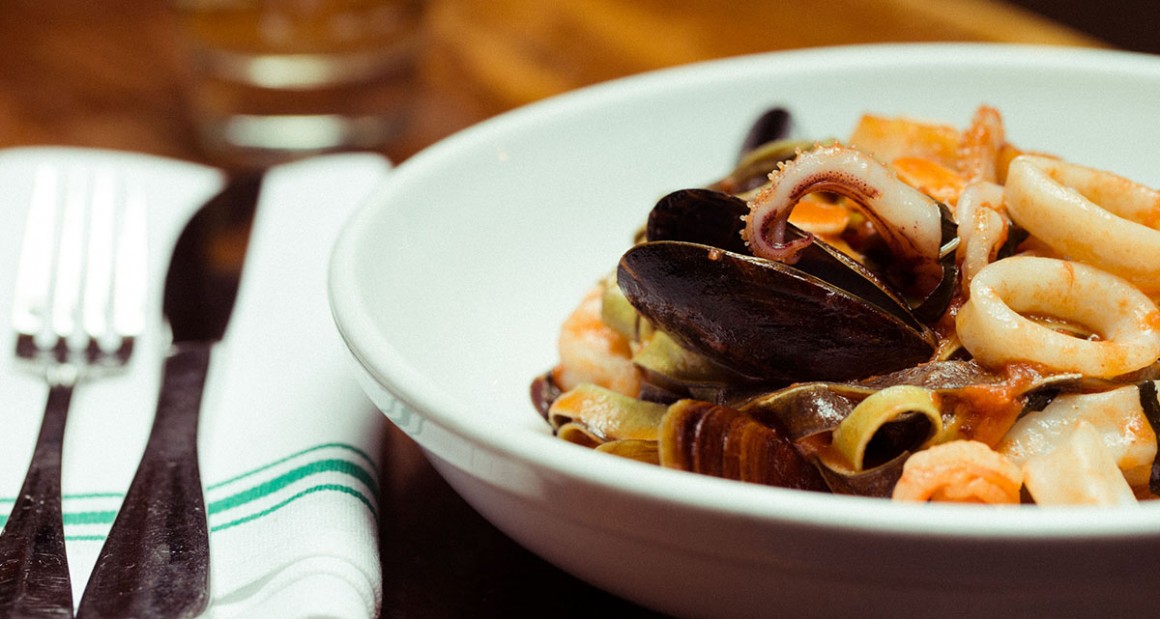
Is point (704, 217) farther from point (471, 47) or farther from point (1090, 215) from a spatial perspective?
point (471, 47)

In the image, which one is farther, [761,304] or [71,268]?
[71,268]

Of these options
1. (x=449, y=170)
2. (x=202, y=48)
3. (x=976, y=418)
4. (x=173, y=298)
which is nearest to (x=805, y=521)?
(x=976, y=418)

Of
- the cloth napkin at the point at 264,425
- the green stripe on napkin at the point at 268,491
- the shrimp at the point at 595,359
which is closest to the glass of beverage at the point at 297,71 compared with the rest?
the cloth napkin at the point at 264,425

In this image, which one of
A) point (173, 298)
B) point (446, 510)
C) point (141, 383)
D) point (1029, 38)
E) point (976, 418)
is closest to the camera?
point (976, 418)

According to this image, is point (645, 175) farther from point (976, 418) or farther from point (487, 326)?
point (976, 418)

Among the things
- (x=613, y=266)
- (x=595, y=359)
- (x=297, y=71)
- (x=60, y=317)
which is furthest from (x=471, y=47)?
(x=595, y=359)

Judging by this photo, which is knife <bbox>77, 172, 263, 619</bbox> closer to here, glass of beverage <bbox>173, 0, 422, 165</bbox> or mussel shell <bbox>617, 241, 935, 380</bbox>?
mussel shell <bbox>617, 241, 935, 380</bbox>
